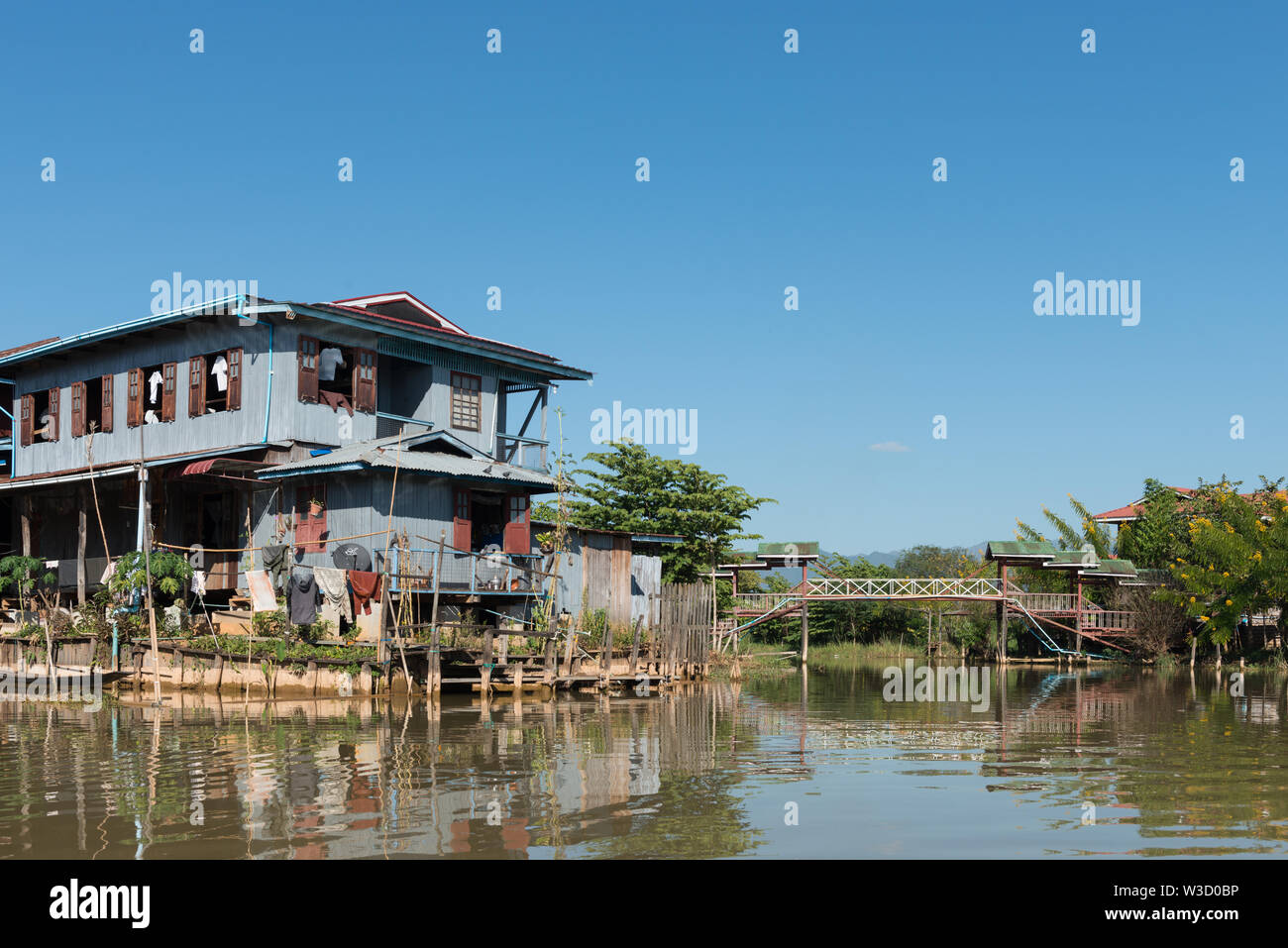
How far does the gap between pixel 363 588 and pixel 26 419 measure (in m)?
17.2

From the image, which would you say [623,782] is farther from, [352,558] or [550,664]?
[352,558]

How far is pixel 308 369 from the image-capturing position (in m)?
27.5

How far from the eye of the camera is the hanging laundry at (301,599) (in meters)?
22.8

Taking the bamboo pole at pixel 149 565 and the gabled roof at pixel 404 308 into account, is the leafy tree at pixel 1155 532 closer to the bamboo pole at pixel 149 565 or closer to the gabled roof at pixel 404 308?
the gabled roof at pixel 404 308

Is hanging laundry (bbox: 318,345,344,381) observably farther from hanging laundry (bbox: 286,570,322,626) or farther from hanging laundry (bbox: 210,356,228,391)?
hanging laundry (bbox: 286,570,322,626)

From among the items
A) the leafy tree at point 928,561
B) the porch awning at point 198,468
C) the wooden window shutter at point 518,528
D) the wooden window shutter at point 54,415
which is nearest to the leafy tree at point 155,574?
the porch awning at point 198,468

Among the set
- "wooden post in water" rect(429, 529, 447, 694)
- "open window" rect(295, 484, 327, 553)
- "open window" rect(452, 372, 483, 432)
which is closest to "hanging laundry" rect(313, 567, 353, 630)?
"wooden post in water" rect(429, 529, 447, 694)

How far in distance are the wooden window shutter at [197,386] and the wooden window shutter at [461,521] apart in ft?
22.5

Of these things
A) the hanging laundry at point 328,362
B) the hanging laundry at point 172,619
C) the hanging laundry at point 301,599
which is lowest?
the hanging laundry at point 172,619

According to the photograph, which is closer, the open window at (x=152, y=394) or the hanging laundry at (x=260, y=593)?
the hanging laundry at (x=260, y=593)

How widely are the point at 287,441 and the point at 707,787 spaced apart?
1714 centimetres

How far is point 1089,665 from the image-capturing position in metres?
40.6
